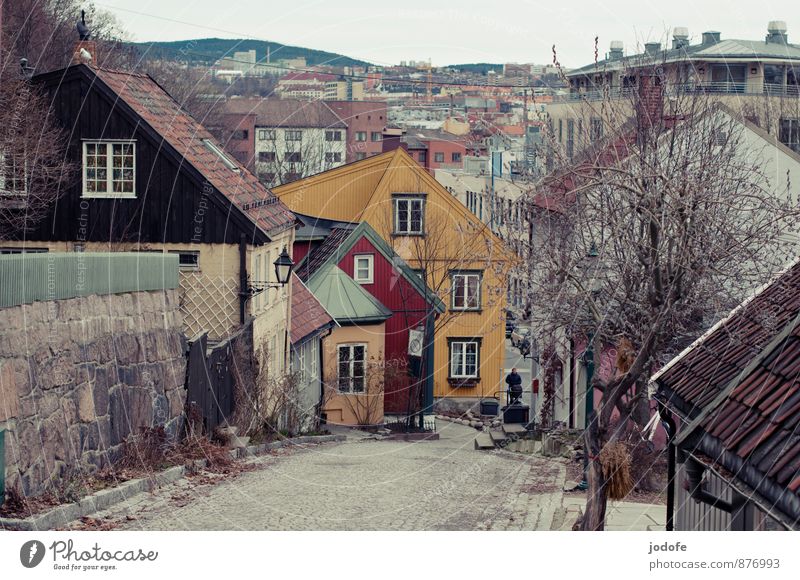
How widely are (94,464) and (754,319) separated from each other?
5.74 m

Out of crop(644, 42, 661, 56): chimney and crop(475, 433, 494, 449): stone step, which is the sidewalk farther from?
crop(475, 433, 494, 449): stone step

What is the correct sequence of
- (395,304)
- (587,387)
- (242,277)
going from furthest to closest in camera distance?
(395,304) < (587,387) < (242,277)

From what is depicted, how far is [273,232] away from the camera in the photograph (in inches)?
794

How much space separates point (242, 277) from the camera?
18.8 meters

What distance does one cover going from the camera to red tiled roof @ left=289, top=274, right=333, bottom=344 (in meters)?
23.1

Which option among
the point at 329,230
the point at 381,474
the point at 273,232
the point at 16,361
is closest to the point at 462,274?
the point at 329,230

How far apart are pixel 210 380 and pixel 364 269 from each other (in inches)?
621

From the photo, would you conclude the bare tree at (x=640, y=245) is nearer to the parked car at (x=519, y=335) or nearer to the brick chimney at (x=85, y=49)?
the parked car at (x=519, y=335)

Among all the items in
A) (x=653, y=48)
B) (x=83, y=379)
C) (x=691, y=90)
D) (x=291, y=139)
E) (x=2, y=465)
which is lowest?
(x=2, y=465)

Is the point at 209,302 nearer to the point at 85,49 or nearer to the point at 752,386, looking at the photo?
the point at 85,49

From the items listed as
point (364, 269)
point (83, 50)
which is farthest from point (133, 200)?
point (364, 269)

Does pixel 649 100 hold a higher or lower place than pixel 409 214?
higher

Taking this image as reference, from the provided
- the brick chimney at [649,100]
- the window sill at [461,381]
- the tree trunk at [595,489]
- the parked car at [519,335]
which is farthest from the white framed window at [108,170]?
the window sill at [461,381]
